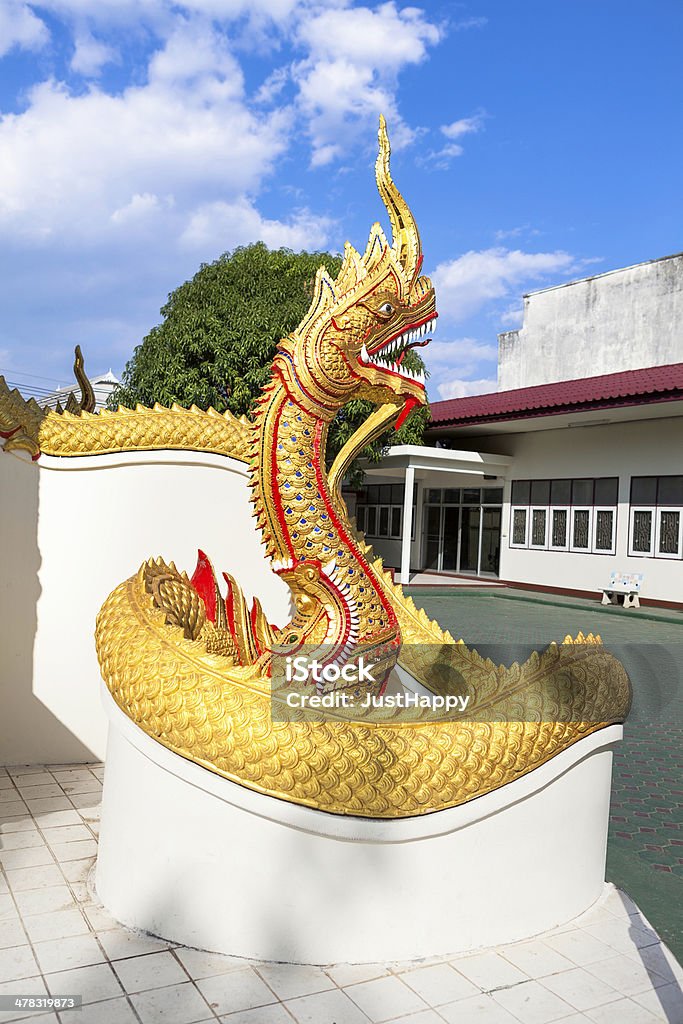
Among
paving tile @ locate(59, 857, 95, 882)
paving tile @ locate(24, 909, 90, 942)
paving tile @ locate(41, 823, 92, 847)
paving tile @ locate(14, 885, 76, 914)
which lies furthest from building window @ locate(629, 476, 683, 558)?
paving tile @ locate(24, 909, 90, 942)

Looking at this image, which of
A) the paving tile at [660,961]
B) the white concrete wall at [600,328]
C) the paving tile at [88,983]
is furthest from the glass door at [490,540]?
the paving tile at [88,983]

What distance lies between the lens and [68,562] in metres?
4.88

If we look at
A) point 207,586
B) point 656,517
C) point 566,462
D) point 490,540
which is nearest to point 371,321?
point 207,586

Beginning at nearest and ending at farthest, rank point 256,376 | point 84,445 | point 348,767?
point 348,767
point 84,445
point 256,376

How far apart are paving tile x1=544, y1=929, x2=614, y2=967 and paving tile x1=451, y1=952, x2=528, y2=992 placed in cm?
24

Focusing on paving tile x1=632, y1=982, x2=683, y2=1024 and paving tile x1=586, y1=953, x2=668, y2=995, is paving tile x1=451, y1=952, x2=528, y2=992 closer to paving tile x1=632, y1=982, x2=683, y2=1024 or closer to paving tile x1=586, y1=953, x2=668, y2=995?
paving tile x1=586, y1=953, x2=668, y2=995

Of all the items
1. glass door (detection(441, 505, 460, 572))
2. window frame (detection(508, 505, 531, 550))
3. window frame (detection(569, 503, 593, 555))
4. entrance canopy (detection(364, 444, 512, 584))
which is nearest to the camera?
window frame (detection(569, 503, 593, 555))

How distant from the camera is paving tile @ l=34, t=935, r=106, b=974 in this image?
2.63m

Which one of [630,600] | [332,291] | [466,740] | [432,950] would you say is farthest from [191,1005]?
[630,600]

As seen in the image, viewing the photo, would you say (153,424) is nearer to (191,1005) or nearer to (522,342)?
(191,1005)

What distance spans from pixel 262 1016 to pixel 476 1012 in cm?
67

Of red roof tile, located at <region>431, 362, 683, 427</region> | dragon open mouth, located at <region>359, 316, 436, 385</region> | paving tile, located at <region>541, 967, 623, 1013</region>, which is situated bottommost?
paving tile, located at <region>541, 967, 623, 1013</region>

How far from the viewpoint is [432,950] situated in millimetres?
2730

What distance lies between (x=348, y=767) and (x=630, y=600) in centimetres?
1371
